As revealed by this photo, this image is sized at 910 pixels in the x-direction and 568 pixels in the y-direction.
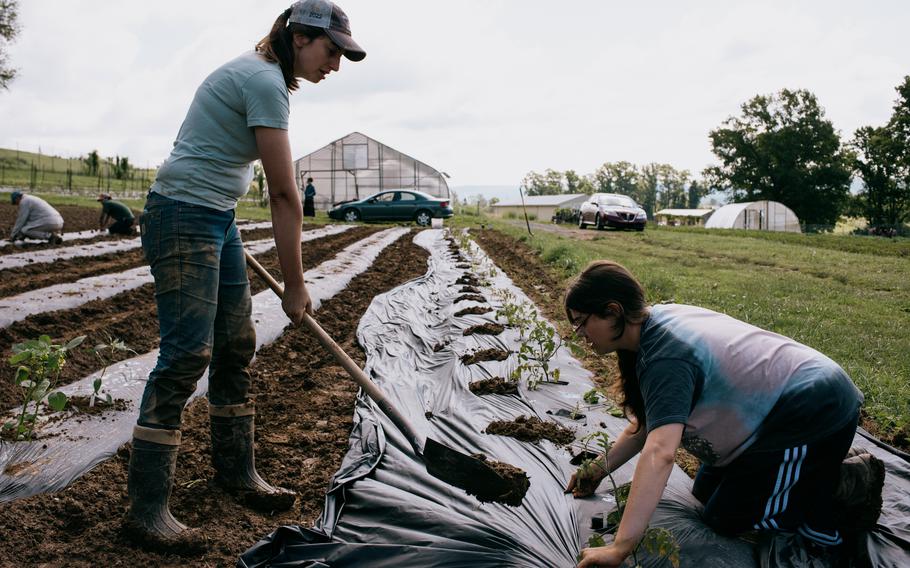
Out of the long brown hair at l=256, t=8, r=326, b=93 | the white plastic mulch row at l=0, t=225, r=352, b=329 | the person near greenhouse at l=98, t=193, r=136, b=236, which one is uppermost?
the long brown hair at l=256, t=8, r=326, b=93

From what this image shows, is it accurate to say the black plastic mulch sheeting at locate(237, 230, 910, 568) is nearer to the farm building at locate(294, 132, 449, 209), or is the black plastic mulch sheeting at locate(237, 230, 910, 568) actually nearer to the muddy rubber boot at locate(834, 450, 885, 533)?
the muddy rubber boot at locate(834, 450, 885, 533)

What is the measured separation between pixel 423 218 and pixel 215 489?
16.8m

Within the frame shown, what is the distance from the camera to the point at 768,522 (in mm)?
2043

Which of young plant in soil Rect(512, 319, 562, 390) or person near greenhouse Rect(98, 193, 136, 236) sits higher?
person near greenhouse Rect(98, 193, 136, 236)

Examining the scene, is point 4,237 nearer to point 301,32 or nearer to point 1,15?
point 301,32

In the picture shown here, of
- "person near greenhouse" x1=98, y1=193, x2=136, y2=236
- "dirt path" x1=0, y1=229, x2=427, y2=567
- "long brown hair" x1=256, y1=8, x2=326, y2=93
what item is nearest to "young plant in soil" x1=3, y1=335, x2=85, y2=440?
"dirt path" x1=0, y1=229, x2=427, y2=567

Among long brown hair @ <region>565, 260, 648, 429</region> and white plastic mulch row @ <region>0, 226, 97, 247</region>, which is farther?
white plastic mulch row @ <region>0, 226, 97, 247</region>

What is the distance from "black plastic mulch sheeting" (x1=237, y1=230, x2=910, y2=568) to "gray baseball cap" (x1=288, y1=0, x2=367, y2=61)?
152cm

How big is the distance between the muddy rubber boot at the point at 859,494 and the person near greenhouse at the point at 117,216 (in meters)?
11.6

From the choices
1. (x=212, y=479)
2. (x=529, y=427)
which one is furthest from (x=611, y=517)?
(x=212, y=479)

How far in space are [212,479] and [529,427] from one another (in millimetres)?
1355

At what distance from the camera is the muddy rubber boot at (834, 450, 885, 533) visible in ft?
6.70

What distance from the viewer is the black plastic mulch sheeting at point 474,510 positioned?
1920 millimetres

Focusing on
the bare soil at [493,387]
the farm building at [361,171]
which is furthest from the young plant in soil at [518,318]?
the farm building at [361,171]
